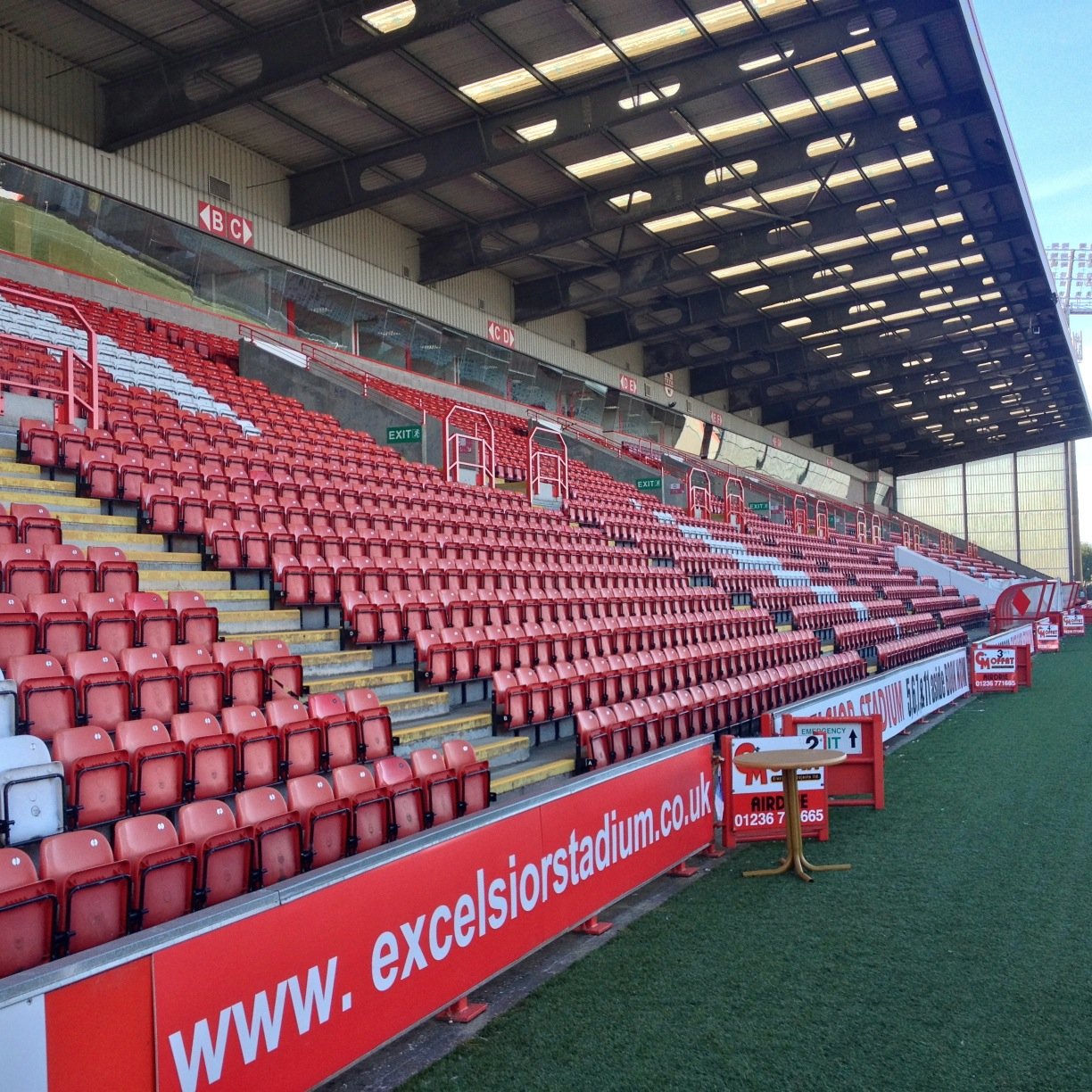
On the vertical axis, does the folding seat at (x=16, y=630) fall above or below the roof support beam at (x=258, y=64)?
below

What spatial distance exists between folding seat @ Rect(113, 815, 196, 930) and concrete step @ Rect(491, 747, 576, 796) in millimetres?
2546

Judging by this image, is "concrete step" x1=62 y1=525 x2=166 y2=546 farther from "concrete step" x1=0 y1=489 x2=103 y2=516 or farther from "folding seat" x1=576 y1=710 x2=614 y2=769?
"folding seat" x1=576 y1=710 x2=614 y2=769

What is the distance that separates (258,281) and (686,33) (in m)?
8.18

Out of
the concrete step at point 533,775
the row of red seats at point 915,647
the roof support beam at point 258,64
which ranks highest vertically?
the roof support beam at point 258,64

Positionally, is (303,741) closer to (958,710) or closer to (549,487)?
(958,710)

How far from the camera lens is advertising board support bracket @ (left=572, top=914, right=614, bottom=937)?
471cm

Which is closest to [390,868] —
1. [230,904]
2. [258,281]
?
[230,904]

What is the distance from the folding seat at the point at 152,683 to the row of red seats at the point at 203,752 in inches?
6.5

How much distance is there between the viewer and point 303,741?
511cm

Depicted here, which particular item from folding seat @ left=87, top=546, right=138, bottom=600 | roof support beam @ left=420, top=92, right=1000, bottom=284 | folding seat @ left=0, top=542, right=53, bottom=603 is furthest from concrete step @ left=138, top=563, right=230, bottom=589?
roof support beam @ left=420, top=92, right=1000, bottom=284

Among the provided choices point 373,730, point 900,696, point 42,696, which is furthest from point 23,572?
point 900,696

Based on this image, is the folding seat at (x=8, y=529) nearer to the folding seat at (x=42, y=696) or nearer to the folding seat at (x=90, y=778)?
the folding seat at (x=42, y=696)

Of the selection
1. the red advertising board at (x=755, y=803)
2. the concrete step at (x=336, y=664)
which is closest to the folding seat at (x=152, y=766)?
the concrete step at (x=336, y=664)

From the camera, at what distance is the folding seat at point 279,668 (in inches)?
229
